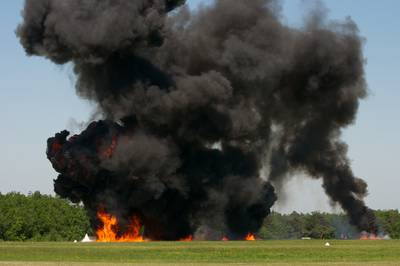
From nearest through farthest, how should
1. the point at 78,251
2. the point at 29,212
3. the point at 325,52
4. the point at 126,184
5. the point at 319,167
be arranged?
the point at 78,251
the point at 126,184
the point at 325,52
the point at 319,167
the point at 29,212

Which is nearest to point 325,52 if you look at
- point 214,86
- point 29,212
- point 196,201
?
point 214,86

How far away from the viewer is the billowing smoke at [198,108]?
8688 centimetres

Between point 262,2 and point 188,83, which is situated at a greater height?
point 262,2

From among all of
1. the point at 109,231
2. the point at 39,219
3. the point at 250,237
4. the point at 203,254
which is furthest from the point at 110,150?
the point at 39,219

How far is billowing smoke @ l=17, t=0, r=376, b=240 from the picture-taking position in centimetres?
8688

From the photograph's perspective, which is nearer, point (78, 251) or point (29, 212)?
point (78, 251)

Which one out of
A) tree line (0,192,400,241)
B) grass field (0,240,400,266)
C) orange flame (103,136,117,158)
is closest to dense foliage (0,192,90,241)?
tree line (0,192,400,241)

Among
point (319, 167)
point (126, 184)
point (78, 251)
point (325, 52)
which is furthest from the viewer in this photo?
point (319, 167)

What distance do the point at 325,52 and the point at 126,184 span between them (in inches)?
1059

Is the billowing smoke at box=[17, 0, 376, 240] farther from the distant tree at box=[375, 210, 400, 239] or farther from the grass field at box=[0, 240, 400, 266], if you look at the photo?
the distant tree at box=[375, 210, 400, 239]

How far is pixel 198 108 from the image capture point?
9175cm

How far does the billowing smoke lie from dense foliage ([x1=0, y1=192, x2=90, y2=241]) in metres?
51.6

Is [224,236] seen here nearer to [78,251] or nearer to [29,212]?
[78,251]

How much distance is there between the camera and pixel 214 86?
9081 cm
